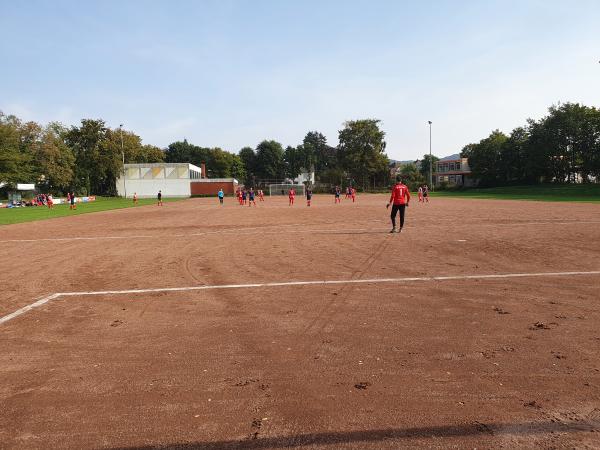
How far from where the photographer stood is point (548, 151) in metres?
79.3

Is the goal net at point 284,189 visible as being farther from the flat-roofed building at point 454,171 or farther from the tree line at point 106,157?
the flat-roofed building at point 454,171

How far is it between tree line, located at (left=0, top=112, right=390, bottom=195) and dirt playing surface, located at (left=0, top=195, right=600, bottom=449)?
68595mm

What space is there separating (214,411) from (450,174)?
393ft

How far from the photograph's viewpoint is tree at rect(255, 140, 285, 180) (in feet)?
453

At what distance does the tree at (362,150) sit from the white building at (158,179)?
3797 centimetres

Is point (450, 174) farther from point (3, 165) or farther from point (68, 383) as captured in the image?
point (68, 383)

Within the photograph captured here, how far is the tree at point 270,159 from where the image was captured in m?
138

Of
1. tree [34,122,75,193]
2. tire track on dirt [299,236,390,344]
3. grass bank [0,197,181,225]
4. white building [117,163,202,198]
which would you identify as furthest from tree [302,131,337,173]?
tire track on dirt [299,236,390,344]

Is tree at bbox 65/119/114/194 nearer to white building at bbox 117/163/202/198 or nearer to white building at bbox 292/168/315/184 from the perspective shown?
white building at bbox 117/163/202/198

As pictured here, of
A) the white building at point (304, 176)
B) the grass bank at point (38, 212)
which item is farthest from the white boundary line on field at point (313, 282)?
the white building at point (304, 176)

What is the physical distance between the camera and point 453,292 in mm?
6309

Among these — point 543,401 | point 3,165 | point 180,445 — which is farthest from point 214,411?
point 3,165

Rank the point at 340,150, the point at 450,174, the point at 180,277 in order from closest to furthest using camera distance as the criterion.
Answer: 1. the point at 180,277
2. the point at 340,150
3. the point at 450,174

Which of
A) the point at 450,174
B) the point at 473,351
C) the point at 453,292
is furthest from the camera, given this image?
the point at 450,174
